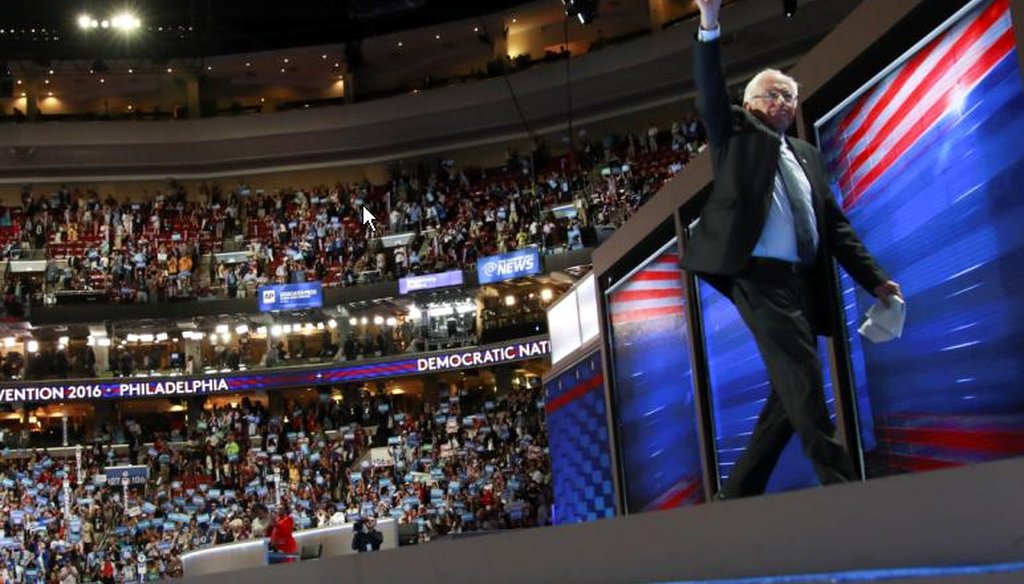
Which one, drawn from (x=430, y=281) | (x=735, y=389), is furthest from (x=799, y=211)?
(x=430, y=281)

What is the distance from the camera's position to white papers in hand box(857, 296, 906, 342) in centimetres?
381

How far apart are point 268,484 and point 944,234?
25507mm

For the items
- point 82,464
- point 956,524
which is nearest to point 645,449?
point 956,524

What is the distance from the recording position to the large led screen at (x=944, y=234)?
4.12 m

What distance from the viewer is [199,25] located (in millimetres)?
40812

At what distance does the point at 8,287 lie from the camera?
3562 centimetres

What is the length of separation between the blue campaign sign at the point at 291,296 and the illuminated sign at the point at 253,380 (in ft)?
6.46

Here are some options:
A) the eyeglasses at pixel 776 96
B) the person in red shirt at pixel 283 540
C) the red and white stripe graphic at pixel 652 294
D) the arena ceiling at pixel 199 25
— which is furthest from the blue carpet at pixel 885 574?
the arena ceiling at pixel 199 25

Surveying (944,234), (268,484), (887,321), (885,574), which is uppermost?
(944,234)

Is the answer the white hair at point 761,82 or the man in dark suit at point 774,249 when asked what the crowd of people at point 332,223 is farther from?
the man in dark suit at point 774,249

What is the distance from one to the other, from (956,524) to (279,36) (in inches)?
1678

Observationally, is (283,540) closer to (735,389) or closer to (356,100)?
(735,389)

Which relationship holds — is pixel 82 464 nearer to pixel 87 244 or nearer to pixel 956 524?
pixel 87 244

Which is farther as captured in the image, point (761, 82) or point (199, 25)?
point (199, 25)
